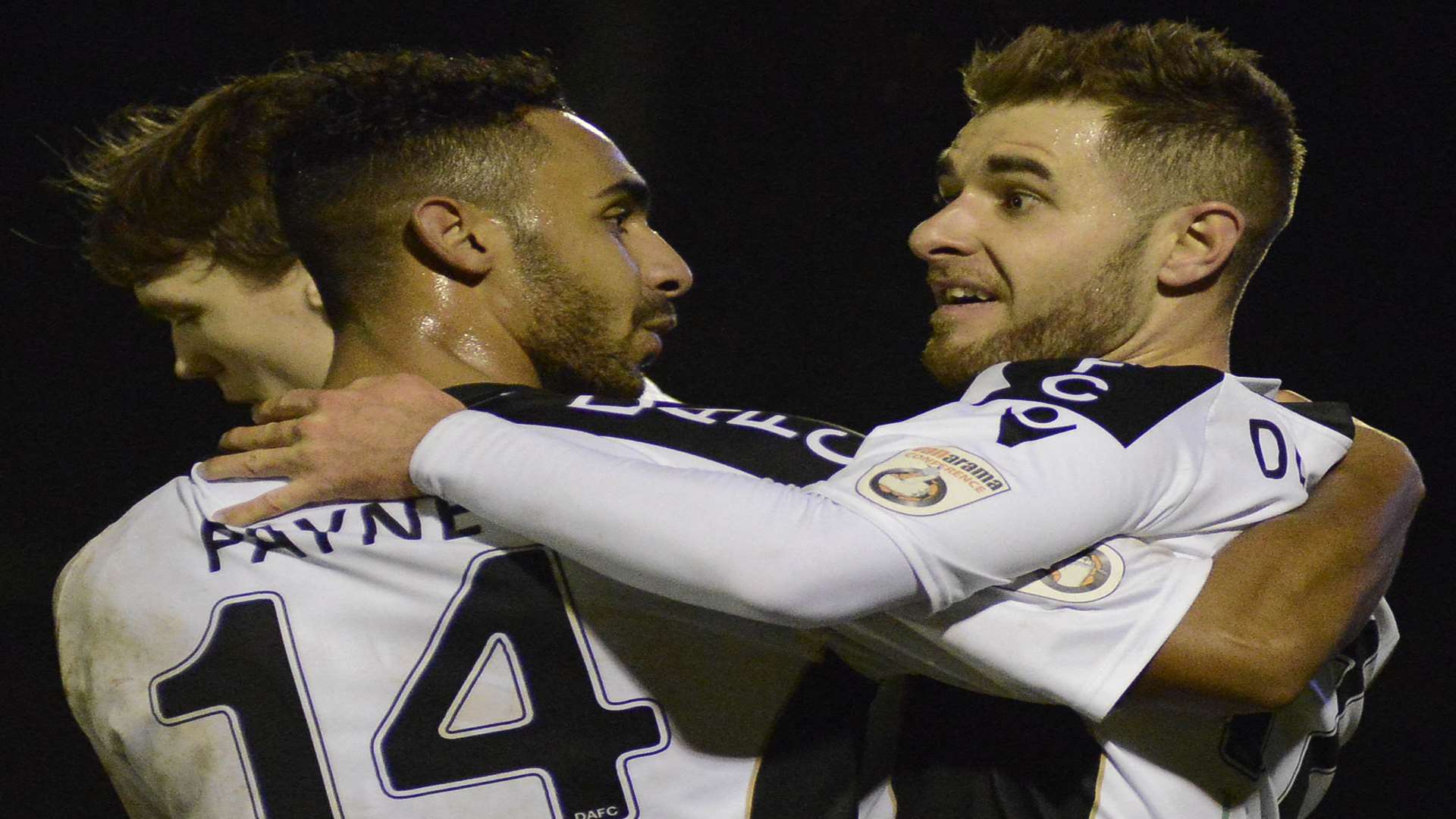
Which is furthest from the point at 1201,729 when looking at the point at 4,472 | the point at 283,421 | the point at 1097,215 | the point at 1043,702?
the point at 4,472

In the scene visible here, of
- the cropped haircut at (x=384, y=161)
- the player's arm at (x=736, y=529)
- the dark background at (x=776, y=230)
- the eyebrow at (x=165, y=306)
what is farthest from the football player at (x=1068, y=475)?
the dark background at (x=776, y=230)

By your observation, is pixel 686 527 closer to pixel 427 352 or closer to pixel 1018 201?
pixel 427 352

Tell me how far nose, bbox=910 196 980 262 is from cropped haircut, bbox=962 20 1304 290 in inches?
6.0

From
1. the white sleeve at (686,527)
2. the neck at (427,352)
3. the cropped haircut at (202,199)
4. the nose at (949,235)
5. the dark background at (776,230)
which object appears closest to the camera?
the white sleeve at (686,527)

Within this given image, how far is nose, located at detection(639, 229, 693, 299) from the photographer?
5.66 ft

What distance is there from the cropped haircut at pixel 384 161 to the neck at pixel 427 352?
0.15ft

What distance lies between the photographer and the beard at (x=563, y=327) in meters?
1.62

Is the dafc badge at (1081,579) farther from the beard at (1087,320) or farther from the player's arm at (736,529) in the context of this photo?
the beard at (1087,320)

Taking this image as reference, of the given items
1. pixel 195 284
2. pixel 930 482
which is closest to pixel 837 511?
pixel 930 482

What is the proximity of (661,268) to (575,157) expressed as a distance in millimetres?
164

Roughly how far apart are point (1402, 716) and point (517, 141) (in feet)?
6.83

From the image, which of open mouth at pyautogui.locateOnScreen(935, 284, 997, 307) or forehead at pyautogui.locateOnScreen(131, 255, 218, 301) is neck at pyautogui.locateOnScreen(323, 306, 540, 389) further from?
forehead at pyautogui.locateOnScreen(131, 255, 218, 301)

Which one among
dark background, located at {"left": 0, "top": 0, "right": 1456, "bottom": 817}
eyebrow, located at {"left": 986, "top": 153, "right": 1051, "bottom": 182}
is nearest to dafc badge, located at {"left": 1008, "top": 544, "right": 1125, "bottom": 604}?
eyebrow, located at {"left": 986, "top": 153, "right": 1051, "bottom": 182}

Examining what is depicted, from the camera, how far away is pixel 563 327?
1.63 meters
